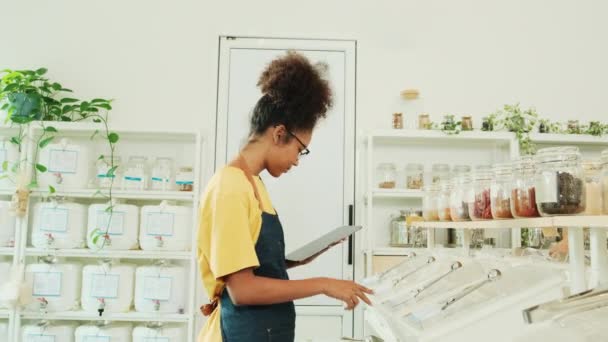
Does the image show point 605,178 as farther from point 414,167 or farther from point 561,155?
point 414,167

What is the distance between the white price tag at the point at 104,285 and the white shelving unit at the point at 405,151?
4.92ft

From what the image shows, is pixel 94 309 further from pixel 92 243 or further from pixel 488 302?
pixel 488 302

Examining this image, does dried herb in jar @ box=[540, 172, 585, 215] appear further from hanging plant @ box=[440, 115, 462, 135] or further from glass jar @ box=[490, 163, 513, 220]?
hanging plant @ box=[440, 115, 462, 135]

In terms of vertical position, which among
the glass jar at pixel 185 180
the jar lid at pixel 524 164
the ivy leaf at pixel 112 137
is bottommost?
the jar lid at pixel 524 164

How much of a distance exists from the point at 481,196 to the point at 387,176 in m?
1.81

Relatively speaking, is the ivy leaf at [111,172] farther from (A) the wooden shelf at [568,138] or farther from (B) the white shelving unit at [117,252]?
(A) the wooden shelf at [568,138]

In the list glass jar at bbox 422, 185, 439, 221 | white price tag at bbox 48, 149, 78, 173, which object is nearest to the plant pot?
white price tag at bbox 48, 149, 78, 173

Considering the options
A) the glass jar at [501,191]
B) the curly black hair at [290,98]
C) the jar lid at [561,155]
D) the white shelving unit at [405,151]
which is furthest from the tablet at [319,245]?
the white shelving unit at [405,151]

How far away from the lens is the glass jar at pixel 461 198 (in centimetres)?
164

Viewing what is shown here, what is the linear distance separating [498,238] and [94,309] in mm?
2522

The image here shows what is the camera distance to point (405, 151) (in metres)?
3.57

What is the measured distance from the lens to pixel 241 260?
4.18 feet

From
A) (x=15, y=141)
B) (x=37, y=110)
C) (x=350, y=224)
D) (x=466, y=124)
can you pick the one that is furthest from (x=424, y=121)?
(x=15, y=141)

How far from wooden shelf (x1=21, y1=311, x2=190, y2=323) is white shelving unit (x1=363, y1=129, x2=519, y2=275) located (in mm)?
1200
